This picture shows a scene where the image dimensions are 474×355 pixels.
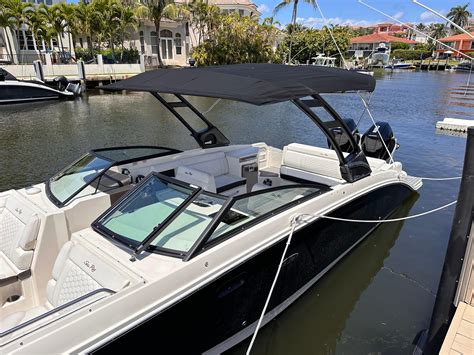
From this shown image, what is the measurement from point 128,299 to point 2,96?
1931cm

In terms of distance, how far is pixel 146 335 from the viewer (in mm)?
2336

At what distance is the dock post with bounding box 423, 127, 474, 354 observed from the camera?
8.58 feet

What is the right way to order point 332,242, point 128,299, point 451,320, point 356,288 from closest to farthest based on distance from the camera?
point 128,299 → point 451,320 → point 332,242 → point 356,288

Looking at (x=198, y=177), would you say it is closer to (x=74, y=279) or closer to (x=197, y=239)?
(x=197, y=239)

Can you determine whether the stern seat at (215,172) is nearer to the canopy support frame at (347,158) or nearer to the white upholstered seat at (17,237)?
the canopy support frame at (347,158)

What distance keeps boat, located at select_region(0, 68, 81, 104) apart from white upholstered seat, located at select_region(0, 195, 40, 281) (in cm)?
1722

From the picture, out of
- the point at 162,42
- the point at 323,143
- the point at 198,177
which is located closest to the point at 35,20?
the point at 162,42

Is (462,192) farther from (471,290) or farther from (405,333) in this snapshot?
(405,333)

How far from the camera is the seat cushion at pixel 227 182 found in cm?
450

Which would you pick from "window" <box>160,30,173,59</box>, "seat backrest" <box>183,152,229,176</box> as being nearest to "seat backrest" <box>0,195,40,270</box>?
"seat backrest" <box>183,152,229,176</box>

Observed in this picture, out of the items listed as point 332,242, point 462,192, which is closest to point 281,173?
point 332,242

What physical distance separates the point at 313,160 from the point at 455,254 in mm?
2352

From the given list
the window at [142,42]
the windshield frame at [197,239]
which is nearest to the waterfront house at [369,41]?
the window at [142,42]

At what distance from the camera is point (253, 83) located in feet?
10.3
